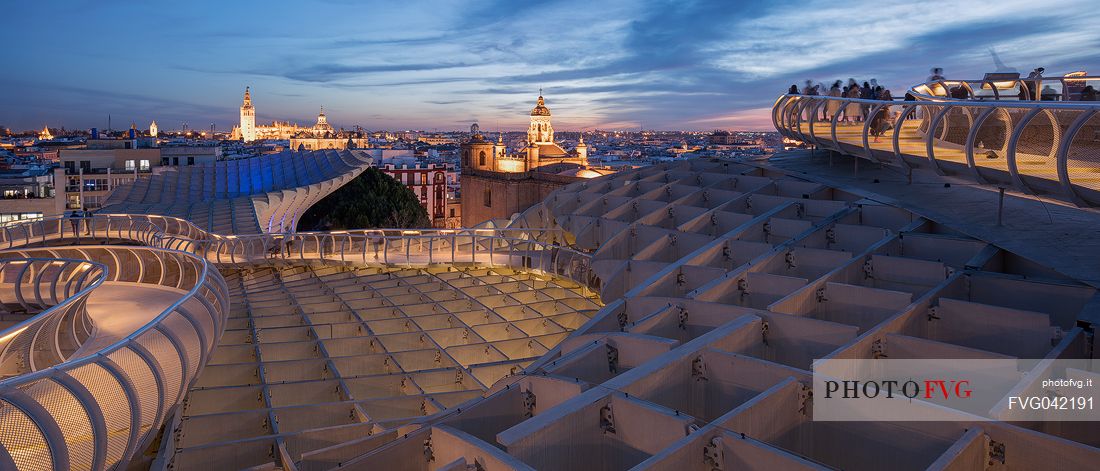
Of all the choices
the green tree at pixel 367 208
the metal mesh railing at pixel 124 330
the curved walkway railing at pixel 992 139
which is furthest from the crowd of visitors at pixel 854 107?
the green tree at pixel 367 208

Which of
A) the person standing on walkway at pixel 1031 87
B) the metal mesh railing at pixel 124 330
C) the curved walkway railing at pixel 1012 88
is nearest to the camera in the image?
the metal mesh railing at pixel 124 330

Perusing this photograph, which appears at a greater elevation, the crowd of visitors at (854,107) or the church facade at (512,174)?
the crowd of visitors at (854,107)

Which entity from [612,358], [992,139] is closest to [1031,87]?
[992,139]

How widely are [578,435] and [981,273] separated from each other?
5264 mm

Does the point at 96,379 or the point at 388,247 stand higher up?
the point at 96,379

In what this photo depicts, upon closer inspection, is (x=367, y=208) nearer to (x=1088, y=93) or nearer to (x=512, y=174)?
(x=512, y=174)

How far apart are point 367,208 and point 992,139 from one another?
52.3m

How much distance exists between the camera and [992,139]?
872cm

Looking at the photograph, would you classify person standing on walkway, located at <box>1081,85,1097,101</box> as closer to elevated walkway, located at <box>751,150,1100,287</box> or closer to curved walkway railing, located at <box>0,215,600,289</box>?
elevated walkway, located at <box>751,150,1100,287</box>

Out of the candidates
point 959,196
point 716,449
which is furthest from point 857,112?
point 716,449

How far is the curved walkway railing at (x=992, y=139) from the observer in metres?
7.26

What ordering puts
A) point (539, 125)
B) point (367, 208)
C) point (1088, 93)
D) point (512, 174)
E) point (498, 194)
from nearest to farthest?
point (1088, 93) < point (367, 208) < point (512, 174) < point (498, 194) < point (539, 125)

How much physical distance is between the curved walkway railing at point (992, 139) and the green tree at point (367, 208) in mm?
47178

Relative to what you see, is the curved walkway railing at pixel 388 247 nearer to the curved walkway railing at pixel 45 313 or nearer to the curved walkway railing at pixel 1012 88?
the curved walkway railing at pixel 45 313
